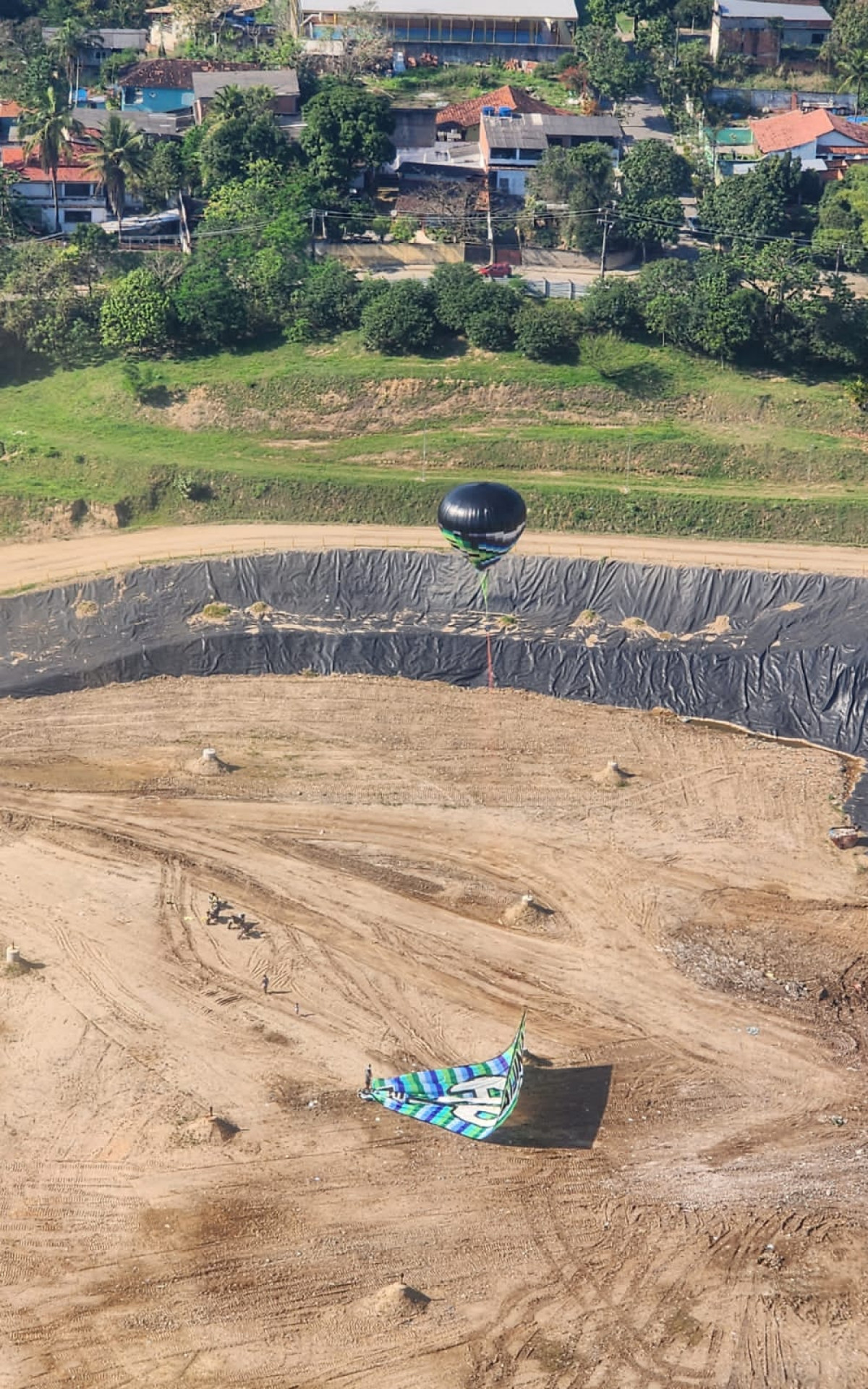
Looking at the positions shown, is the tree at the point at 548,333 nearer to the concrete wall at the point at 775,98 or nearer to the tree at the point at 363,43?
the tree at the point at 363,43

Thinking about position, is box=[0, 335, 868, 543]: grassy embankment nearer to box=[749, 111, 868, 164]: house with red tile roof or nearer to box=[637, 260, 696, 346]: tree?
box=[637, 260, 696, 346]: tree

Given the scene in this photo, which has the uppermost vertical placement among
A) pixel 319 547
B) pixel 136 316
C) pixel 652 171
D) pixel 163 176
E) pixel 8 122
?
pixel 8 122

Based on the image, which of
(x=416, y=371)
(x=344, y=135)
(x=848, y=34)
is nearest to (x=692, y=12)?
(x=848, y=34)

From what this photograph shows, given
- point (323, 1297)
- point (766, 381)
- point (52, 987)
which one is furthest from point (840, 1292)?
point (766, 381)

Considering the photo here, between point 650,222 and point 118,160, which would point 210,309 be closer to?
point 118,160

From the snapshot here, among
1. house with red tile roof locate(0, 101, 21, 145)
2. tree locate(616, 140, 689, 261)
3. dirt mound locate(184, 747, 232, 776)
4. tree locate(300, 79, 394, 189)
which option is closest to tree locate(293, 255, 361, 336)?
tree locate(300, 79, 394, 189)

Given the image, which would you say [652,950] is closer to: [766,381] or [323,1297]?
→ [323,1297]

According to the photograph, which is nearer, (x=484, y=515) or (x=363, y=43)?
(x=484, y=515)
